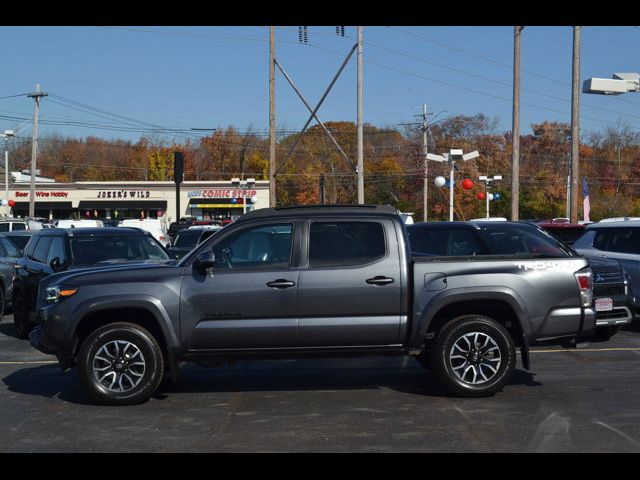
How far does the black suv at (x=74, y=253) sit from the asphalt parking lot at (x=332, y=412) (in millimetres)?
2767

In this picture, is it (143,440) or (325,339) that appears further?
(325,339)

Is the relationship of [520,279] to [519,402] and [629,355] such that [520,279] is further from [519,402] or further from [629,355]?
[629,355]

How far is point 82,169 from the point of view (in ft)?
287

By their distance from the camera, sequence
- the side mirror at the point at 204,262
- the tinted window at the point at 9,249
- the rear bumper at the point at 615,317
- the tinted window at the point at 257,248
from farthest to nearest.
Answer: the tinted window at the point at 9,249 → the rear bumper at the point at 615,317 → the tinted window at the point at 257,248 → the side mirror at the point at 204,262

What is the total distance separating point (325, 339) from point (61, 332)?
2.62 meters

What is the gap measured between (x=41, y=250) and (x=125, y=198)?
2260 inches

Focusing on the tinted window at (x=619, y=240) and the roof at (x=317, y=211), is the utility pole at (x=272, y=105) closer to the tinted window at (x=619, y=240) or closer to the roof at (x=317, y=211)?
the tinted window at (x=619, y=240)

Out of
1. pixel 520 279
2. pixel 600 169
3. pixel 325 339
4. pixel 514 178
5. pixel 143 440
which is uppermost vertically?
pixel 600 169

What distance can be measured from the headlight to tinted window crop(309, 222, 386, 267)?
2.41 meters

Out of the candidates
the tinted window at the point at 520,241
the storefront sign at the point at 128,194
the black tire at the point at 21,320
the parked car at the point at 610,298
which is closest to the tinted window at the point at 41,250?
the black tire at the point at 21,320

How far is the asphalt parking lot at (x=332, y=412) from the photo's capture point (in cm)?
662

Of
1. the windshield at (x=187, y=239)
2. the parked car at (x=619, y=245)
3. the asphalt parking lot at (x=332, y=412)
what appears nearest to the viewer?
the asphalt parking lot at (x=332, y=412)

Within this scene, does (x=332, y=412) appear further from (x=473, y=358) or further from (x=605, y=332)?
(x=605, y=332)
